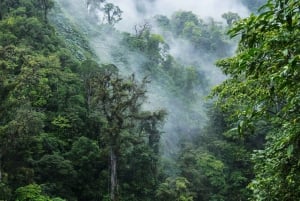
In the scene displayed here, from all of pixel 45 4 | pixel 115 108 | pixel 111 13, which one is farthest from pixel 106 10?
pixel 115 108

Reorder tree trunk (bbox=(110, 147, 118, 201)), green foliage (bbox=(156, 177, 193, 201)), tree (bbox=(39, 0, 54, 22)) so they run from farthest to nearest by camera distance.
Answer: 1. tree (bbox=(39, 0, 54, 22))
2. green foliage (bbox=(156, 177, 193, 201))
3. tree trunk (bbox=(110, 147, 118, 201))

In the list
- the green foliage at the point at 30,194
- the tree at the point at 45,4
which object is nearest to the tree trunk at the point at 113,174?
the green foliage at the point at 30,194

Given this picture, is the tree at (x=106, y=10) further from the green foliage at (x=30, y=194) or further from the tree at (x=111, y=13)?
the green foliage at (x=30, y=194)

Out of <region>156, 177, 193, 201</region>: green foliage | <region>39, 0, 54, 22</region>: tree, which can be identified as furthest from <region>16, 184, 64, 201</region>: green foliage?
<region>39, 0, 54, 22</region>: tree

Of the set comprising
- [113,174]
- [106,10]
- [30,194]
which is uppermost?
[106,10]

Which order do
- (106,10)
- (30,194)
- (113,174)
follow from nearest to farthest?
(30,194)
(113,174)
(106,10)

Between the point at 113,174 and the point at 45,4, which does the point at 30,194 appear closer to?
the point at 113,174

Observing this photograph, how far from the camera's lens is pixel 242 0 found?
84.0 meters

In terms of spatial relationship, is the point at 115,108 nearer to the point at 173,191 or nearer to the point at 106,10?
the point at 173,191

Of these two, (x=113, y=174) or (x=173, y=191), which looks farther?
(x=173, y=191)

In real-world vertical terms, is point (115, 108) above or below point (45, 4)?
below

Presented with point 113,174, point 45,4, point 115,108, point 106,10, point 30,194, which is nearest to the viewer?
point 30,194

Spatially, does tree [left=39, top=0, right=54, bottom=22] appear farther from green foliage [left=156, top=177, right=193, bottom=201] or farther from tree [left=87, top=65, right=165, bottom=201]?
green foliage [left=156, top=177, right=193, bottom=201]

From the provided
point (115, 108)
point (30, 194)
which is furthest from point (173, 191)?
point (30, 194)
